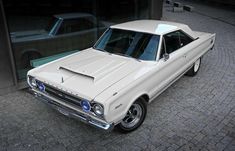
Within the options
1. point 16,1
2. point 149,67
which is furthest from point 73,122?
point 16,1

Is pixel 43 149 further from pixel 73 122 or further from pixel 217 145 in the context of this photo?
pixel 217 145

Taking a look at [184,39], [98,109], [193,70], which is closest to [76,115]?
[98,109]

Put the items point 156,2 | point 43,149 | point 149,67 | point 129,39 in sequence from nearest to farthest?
1. point 43,149
2. point 149,67
3. point 129,39
4. point 156,2

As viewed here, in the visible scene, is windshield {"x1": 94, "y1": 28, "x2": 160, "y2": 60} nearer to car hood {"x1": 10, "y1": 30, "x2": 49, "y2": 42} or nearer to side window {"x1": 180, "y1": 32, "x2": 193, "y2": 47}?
side window {"x1": 180, "y1": 32, "x2": 193, "y2": 47}

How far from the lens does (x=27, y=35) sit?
582 centimetres

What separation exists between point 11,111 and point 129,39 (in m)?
2.91

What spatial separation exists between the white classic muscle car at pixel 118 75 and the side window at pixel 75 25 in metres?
1.89

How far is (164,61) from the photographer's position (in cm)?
451

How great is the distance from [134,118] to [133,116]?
6 cm

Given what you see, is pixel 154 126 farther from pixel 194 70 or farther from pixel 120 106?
pixel 194 70

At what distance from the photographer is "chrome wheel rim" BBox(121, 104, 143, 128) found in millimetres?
4042

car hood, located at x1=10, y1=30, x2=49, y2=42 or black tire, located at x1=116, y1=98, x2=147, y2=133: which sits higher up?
car hood, located at x1=10, y1=30, x2=49, y2=42

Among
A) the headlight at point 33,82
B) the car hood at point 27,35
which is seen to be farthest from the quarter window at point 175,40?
the car hood at point 27,35

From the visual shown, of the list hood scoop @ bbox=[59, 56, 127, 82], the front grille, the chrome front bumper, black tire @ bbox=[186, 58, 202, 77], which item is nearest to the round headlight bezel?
the chrome front bumper
